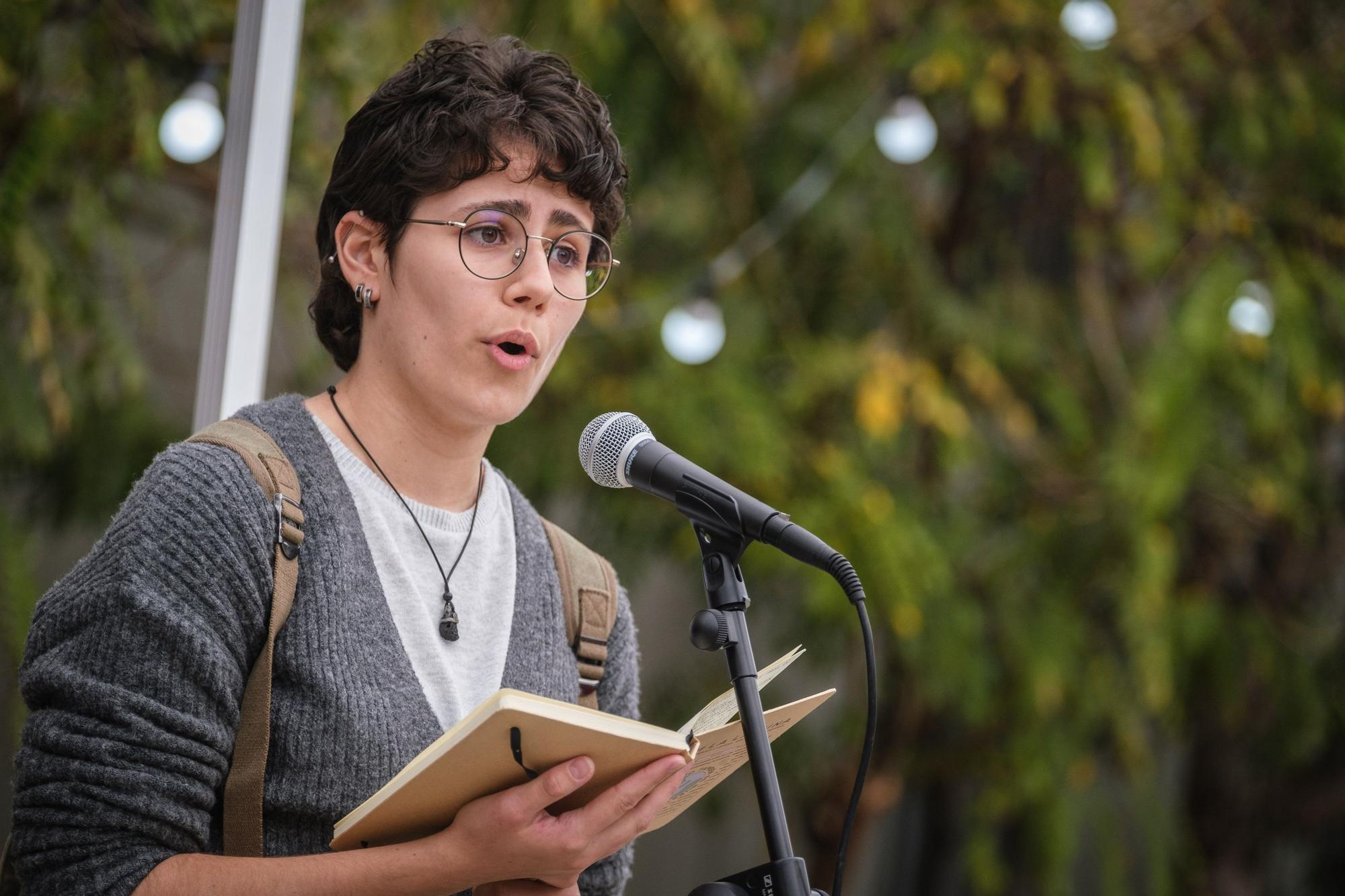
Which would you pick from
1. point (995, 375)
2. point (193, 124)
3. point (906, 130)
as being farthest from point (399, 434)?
point (995, 375)

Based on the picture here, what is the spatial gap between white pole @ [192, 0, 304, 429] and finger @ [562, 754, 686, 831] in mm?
1052

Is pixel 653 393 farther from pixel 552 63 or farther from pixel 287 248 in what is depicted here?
pixel 552 63

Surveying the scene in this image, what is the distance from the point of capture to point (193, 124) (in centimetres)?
250

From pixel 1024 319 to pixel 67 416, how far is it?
115 inches

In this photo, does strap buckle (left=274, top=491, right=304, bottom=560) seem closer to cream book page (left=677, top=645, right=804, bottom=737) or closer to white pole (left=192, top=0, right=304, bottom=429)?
cream book page (left=677, top=645, right=804, bottom=737)

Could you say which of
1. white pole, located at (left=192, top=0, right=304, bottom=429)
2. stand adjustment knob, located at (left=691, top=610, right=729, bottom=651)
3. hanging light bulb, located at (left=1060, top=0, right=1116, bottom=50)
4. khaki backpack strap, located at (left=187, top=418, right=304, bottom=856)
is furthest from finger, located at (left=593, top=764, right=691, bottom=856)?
hanging light bulb, located at (left=1060, top=0, right=1116, bottom=50)

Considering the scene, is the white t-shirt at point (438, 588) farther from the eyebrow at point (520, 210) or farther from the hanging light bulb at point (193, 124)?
the hanging light bulb at point (193, 124)

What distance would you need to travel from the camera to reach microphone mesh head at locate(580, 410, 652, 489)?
132 centimetres

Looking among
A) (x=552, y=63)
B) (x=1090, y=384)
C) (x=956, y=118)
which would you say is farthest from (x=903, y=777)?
(x=552, y=63)

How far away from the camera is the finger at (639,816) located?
3.82ft

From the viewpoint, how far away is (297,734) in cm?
127

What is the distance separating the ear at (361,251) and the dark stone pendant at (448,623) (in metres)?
0.37

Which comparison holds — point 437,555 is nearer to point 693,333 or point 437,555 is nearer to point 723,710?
point 723,710

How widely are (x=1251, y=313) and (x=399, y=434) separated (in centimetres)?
283
